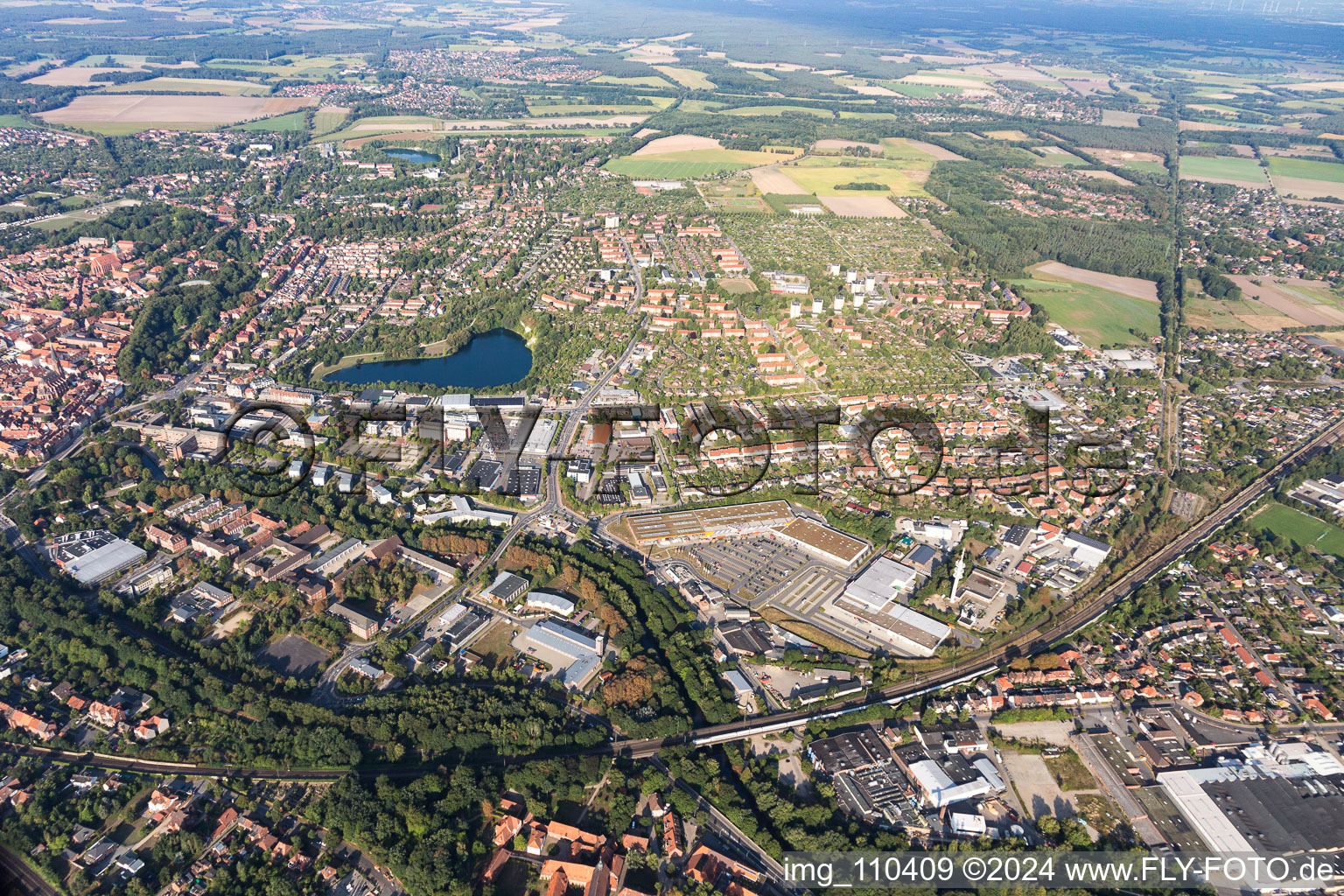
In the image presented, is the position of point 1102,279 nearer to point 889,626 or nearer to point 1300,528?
point 1300,528

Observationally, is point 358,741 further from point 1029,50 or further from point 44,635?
point 1029,50

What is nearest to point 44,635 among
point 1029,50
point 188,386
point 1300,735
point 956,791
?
point 188,386

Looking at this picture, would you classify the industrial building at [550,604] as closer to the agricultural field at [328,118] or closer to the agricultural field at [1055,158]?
the agricultural field at [1055,158]

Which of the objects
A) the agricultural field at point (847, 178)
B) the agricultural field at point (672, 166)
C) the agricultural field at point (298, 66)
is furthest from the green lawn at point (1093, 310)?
the agricultural field at point (298, 66)

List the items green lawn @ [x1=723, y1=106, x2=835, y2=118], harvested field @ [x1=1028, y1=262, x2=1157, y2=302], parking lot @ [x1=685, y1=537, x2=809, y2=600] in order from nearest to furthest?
1. parking lot @ [x1=685, y1=537, x2=809, y2=600]
2. harvested field @ [x1=1028, y1=262, x2=1157, y2=302]
3. green lawn @ [x1=723, y1=106, x2=835, y2=118]

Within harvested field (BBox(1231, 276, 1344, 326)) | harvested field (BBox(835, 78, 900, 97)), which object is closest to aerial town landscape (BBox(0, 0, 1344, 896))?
harvested field (BBox(1231, 276, 1344, 326))

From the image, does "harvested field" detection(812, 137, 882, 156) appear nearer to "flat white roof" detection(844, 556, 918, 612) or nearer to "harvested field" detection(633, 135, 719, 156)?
"harvested field" detection(633, 135, 719, 156)
